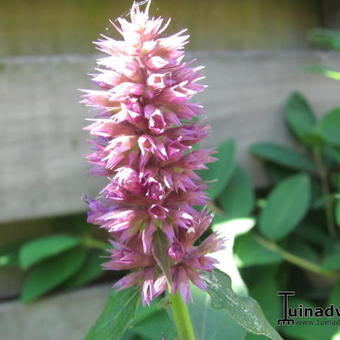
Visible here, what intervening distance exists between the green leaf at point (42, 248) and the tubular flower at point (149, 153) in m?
0.62

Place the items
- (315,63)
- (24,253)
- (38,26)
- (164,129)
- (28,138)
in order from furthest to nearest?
(315,63)
(38,26)
(28,138)
(24,253)
(164,129)

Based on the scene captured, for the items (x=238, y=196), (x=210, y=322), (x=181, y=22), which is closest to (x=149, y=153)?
(x=210, y=322)

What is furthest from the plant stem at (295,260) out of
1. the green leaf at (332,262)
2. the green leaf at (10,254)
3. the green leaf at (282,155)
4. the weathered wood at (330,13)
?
the weathered wood at (330,13)

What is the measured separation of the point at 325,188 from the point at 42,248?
2.53 feet

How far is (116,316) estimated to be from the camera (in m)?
0.62

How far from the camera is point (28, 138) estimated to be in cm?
131

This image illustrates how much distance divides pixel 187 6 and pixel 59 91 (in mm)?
522

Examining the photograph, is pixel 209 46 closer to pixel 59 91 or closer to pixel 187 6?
pixel 187 6

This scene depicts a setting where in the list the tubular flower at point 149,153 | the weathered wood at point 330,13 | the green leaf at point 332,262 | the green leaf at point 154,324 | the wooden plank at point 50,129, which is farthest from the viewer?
the weathered wood at point 330,13

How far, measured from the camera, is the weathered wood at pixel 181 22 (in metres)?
1.44

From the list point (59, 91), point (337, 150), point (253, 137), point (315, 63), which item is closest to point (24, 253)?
point (59, 91)

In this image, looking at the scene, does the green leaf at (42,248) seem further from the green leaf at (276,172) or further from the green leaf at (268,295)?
the green leaf at (276,172)

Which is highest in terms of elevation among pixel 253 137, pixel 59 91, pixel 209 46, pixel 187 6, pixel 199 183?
pixel 187 6

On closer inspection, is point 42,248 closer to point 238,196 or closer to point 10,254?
point 10,254
